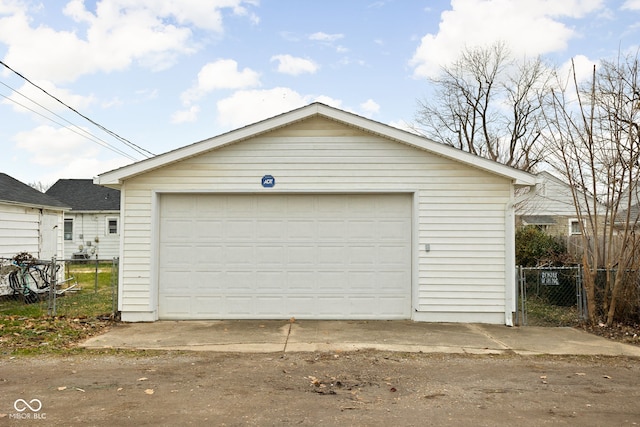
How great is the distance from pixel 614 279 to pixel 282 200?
20.2ft

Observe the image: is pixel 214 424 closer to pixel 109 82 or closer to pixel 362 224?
pixel 362 224

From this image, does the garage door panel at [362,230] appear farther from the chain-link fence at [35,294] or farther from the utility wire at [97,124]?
the utility wire at [97,124]

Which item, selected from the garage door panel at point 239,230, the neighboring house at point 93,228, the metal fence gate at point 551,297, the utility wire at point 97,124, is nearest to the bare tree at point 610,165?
the metal fence gate at point 551,297

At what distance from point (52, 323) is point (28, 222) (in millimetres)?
6069

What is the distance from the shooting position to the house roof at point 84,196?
25.2 m

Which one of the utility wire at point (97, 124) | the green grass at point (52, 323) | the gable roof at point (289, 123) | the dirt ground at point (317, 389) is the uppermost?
the utility wire at point (97, 124)

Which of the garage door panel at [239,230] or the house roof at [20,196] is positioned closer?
the garage door panel at [239,230]

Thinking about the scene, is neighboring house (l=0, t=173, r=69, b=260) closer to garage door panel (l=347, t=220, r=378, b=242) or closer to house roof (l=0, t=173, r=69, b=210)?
house roof (l=0, t=173, r=69, b=210)

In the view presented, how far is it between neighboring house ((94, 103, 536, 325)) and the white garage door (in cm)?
2

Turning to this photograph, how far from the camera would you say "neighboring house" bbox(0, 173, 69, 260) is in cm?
1235

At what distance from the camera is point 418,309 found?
884cm

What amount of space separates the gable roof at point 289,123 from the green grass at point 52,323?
252 centimetres

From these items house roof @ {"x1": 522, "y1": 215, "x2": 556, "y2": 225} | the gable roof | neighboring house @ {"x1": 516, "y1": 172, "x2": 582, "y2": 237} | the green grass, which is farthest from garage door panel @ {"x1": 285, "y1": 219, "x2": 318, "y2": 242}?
house roof @ {"x1": 522, "y1": 215, "x2": 556, "y2": 225}

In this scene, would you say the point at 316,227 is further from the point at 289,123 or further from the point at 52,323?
the point at 52,323
